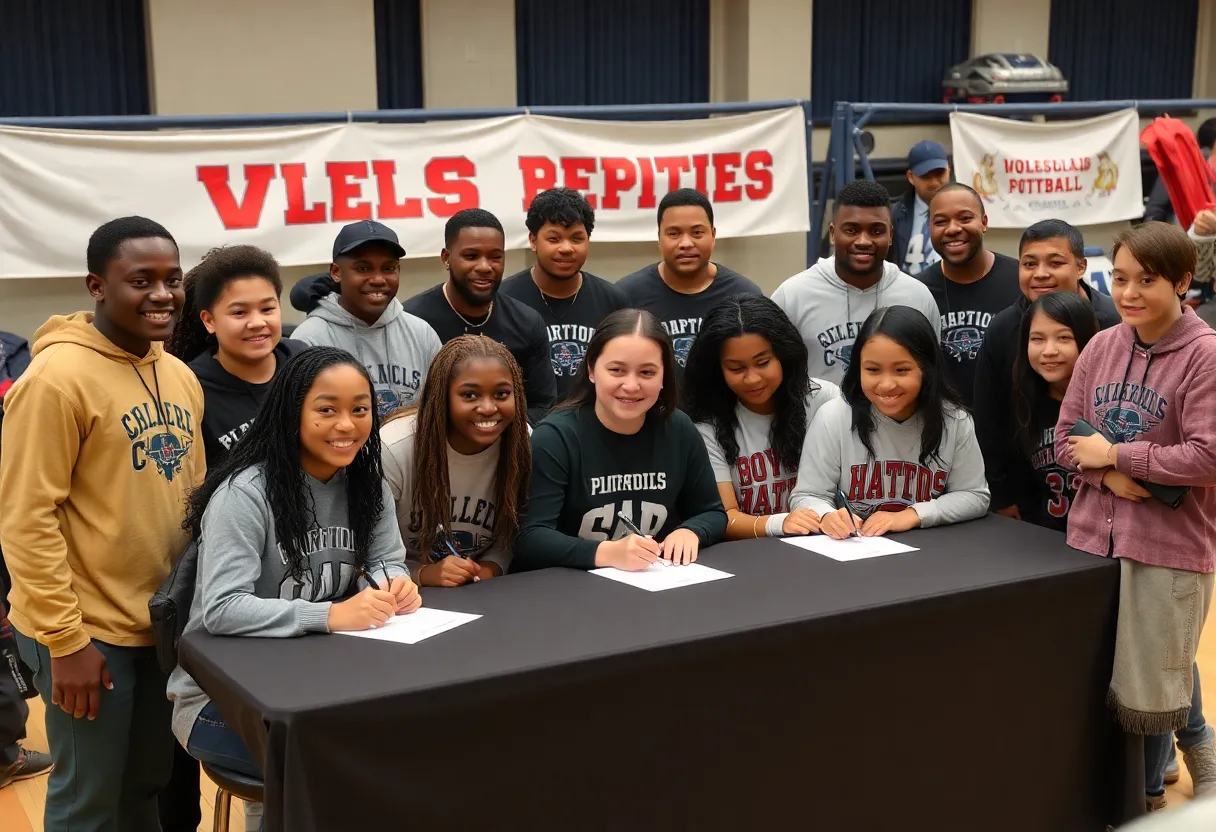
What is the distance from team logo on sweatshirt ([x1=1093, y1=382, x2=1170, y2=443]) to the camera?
299 centimetres

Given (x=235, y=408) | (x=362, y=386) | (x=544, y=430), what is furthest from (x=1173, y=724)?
(x=235, y=408)

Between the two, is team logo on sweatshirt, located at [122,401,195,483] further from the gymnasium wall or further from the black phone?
the gymnasium wall

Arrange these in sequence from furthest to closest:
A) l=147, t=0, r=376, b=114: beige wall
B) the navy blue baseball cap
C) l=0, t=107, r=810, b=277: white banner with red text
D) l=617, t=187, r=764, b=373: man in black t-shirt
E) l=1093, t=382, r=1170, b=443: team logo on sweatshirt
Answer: l=147, t=0, r=376, b=114: beige wall
the navy blue baseball cap
l=0, t=107, r=810, b=277: white banner with red text
l=617, t=187, r=764, b=373: man in black t-shirt
l=1093, t=382, r=1170, b=443: team logo on sweatshirt

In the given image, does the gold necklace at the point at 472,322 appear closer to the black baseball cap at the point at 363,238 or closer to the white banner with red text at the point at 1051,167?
the black baseball cap at the point at 363,238

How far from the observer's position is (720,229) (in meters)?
7.23

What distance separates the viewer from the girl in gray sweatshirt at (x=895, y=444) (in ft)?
10.9

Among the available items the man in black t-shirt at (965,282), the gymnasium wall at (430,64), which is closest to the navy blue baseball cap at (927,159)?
the gymnasium wall at (430,64)

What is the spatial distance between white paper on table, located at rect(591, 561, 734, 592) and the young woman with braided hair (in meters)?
0.29

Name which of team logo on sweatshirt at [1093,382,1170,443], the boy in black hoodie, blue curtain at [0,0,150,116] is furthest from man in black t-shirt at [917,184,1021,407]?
blue curtain at [0,0,150,116]

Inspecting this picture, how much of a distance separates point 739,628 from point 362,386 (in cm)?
94

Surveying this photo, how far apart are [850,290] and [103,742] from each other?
2.79 meters

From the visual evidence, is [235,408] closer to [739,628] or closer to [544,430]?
[544,430]

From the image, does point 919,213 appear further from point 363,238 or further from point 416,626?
point 416,626

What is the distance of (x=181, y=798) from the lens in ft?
10.3
